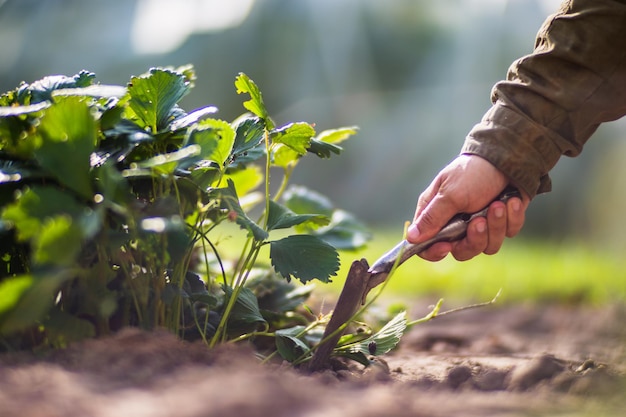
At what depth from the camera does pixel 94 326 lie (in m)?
1.12

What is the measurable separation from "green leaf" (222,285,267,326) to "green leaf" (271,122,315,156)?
312 millimetres

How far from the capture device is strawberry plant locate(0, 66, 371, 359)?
0.93 meters

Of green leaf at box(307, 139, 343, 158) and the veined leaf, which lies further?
green leaf at box(307, 139, 343, 158)

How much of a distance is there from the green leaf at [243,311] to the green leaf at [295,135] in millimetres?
312

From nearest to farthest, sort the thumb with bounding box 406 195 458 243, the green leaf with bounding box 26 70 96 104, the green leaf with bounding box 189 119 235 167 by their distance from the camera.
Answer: the green leaf with bounding box 189 119 235 167 → the green leaf with bounding box 26 70 96 104 → the thumb with bounding box 406 195 458 243

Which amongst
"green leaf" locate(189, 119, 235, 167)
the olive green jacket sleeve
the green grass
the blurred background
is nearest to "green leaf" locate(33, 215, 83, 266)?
"green leaf" locate(189, 119, 235, 167)

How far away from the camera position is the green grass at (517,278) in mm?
3186

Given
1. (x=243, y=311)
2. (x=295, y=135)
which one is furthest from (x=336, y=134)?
(x=243, y=311)

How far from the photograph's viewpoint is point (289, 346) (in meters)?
1.33

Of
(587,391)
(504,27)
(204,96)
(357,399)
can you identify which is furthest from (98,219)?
(204,96)

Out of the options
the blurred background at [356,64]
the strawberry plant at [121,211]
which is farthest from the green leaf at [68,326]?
the blurred background at [356,64]

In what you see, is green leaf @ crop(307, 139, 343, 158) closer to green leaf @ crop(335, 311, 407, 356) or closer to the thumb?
the thumb

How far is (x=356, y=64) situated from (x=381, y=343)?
6.14m

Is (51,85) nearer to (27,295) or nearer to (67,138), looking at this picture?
(67,138)
